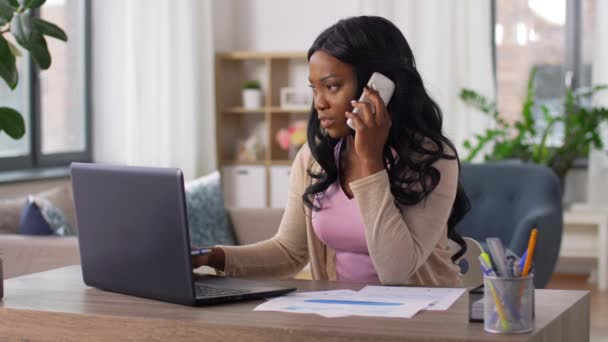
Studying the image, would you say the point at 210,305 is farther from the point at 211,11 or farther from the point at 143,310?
the point at 211,11

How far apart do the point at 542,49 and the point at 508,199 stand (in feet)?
7.48

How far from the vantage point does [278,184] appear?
21.7ft

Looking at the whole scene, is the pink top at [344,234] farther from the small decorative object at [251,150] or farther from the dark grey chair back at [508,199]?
the small decorative object at [251,150]

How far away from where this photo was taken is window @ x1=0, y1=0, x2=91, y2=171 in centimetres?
550

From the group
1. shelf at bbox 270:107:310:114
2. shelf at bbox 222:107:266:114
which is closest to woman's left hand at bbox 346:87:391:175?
shelf at bbox 270:107:310:114

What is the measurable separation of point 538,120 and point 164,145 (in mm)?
2498

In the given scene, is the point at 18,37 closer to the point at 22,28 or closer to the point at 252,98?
the point at 22,28

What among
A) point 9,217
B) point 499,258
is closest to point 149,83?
point 9,217

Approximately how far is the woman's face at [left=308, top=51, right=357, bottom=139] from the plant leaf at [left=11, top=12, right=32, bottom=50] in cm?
127

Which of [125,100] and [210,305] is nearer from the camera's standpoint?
[210,305]

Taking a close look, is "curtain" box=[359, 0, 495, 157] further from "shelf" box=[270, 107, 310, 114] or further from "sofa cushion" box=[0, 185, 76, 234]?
"sofa cushion" box=[0, 185, 76, 234]

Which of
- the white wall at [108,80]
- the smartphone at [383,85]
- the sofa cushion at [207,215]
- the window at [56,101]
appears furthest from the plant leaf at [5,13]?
the white wall at [108,80]

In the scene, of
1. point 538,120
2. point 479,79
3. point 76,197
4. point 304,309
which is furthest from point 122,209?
point 538,120

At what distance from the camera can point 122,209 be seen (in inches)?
73.2
